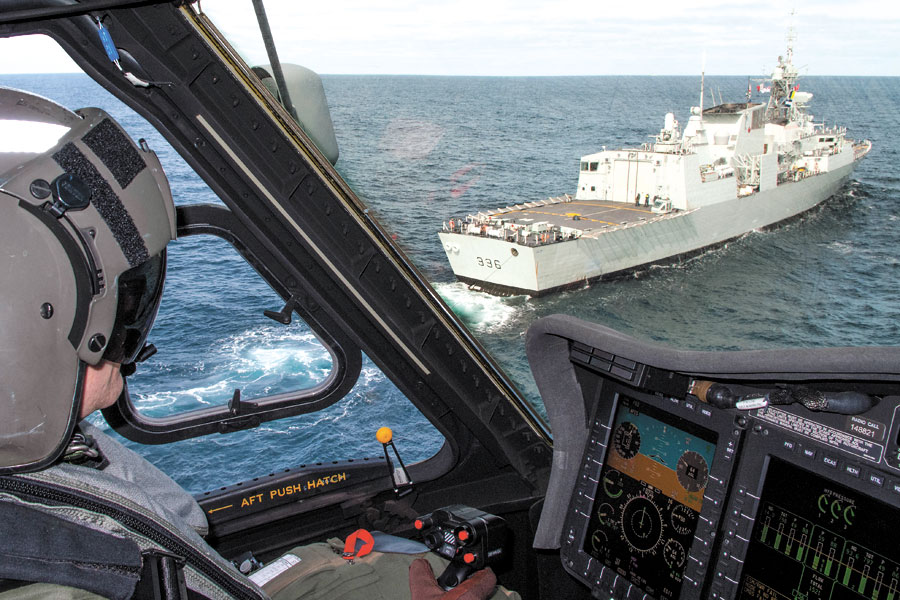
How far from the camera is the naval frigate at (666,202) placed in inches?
324

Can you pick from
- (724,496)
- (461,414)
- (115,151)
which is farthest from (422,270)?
(115,151)

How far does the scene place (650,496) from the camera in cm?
178

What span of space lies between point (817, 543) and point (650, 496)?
0.45m

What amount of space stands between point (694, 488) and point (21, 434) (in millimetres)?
1487

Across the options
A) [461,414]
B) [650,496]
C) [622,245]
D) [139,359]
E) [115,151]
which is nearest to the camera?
[115,151]

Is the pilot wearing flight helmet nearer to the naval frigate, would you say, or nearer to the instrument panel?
the instrument panel

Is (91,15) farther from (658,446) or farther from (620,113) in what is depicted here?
(620,113)

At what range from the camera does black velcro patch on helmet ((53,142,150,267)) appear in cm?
91

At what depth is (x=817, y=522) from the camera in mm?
1405

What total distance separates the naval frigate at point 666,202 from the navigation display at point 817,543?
4.96 m

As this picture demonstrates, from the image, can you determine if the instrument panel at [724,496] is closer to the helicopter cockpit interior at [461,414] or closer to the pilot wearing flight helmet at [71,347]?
the helicopter cockpit interior at [461,414]

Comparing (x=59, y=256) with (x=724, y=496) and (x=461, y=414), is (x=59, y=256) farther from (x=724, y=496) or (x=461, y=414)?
(x=461, y=414)

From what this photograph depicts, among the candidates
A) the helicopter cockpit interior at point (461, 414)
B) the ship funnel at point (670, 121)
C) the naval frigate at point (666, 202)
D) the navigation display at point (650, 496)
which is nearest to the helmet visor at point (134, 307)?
the helicopter cockpit interior at point (461, 414)

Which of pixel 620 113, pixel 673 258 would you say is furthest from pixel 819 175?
pixel 620 113
